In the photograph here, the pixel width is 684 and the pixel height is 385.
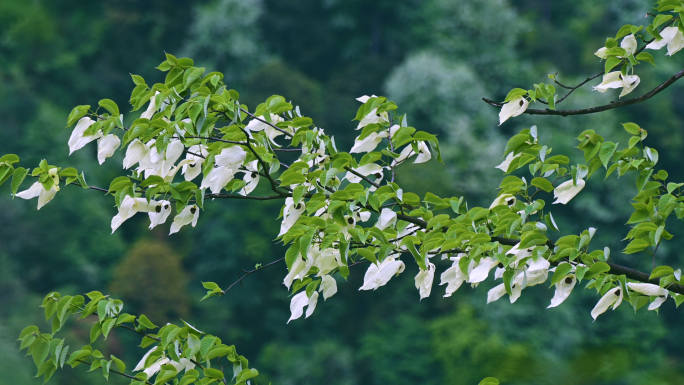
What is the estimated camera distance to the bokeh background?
27.9m

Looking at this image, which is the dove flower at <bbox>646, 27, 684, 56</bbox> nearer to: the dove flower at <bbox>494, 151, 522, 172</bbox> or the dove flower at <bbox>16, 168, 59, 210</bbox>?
the dove flower at <bbox>494, 151, 522, 172</bbox>

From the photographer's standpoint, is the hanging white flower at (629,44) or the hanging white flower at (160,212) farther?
the hanging white flower at (160,212)

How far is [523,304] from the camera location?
91.0 feet

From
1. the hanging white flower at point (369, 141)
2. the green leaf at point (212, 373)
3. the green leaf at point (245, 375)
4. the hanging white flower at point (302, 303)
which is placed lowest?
the green leaf at point (245, 375)

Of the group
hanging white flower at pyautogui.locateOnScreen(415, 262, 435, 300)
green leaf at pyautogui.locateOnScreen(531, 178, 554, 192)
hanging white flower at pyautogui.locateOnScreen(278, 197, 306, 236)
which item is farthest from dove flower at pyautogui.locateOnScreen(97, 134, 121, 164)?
green leaf at pyautogui.locateOnScreen(531, 178, 554, 192)

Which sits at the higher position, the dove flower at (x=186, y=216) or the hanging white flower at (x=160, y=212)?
the hanging white flower at (x=160, y=212)

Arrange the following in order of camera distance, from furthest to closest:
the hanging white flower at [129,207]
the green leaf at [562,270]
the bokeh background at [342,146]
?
the bokeh background at [342,146]
the hanging white flower at [129,207]
the green leaf at [562,270]

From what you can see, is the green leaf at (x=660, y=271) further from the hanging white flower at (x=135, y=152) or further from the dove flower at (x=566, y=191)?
the hanging white flower at (x=135, y=152)

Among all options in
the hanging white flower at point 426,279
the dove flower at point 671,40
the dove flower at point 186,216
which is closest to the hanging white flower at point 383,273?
the hanging white flower at point 426,279

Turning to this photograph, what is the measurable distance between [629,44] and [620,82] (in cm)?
12

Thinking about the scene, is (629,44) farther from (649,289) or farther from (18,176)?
(18,176)

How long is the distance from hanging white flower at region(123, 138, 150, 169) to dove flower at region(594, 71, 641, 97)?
146 cm

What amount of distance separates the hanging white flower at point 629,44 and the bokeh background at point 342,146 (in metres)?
20.6

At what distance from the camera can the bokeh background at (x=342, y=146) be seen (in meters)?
27.9
